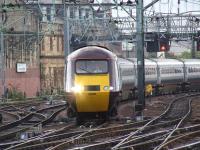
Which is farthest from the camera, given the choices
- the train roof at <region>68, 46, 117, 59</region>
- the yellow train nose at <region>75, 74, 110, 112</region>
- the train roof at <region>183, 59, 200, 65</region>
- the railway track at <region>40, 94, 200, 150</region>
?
the train roof at <region>183, 59, 200, 65</region>

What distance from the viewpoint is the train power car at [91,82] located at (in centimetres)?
2116

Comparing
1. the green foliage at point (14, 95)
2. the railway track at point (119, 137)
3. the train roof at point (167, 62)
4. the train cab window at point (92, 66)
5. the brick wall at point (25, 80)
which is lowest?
the green foliage at point (14, 95)

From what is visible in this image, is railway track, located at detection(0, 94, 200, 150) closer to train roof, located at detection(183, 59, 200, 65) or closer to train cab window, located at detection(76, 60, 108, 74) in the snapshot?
train cab window, located at detection(76, 60, 108, 74)

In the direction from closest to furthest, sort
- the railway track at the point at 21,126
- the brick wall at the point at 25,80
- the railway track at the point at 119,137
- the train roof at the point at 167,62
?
1. the railway track at the point at 119,137
2. the railway track at the point at 21,126
3. the train roof at the point at 167,62
4. the brick wall at the point at 25,80

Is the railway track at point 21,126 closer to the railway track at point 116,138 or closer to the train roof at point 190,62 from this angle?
the railway track at point 116,138

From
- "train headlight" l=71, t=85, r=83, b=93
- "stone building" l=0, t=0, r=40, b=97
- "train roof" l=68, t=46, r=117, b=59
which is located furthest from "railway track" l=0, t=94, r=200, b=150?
"stone building" l=0, t=0, r=40, b=97

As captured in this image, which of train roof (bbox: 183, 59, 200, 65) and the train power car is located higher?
train roof (bbox: 183, 59, 200, 65)

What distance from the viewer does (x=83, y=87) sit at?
2116 centimetres

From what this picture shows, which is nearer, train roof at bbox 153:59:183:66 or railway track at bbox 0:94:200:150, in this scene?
railway track at bbox 0:94:200:150

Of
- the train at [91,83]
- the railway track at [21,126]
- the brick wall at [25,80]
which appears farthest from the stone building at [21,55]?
the train at [91,83]

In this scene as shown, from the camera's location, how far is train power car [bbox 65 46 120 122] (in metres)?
21.2

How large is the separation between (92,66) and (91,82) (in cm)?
69

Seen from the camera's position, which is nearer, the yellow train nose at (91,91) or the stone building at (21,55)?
the yellow train nose at (91,91)

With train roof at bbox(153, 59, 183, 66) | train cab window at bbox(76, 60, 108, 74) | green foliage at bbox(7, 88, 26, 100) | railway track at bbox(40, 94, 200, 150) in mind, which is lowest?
green foliage at bbox(7, 88, 26, 100)
